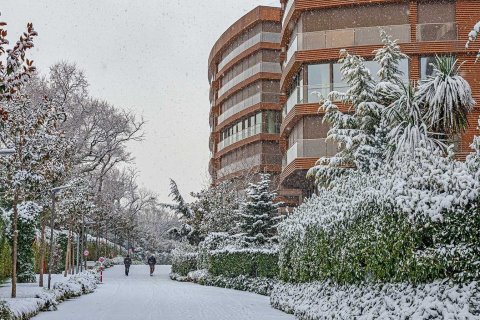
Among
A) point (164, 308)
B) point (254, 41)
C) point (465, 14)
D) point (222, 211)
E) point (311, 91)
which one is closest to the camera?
point (164, 308)

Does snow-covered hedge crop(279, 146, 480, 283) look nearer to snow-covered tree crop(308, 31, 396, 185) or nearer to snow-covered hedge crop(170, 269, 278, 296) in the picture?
snow-covered tree crop(308, 31, 396, 185)

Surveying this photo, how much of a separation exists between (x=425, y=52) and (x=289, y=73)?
7912 millimetres

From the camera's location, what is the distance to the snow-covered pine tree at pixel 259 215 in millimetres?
36250

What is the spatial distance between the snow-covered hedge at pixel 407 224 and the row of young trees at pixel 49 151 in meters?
6.80

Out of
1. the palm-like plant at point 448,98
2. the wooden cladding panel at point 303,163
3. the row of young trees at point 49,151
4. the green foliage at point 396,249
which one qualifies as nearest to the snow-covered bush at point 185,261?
the row of young trees at point 49,151

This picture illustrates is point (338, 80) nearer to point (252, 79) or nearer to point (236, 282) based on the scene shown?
point (236, 282)

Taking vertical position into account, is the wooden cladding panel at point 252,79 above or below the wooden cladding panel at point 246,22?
below

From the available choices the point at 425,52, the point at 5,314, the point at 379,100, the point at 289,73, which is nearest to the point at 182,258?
the point at 289,73

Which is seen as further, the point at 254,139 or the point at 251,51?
the point at 251,51

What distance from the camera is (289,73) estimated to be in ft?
132

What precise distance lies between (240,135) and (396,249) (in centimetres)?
4927

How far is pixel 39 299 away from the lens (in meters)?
21.2

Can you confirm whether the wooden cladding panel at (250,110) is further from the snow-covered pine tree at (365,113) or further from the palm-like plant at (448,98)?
the palm-like plant at (448,98)

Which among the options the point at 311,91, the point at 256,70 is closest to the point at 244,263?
→ the point at 311,91
